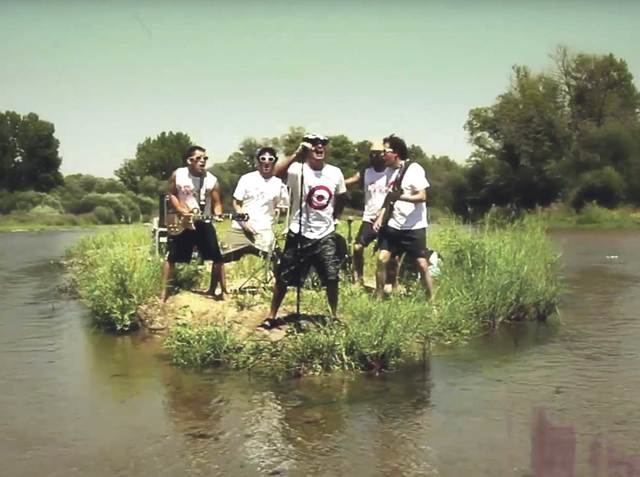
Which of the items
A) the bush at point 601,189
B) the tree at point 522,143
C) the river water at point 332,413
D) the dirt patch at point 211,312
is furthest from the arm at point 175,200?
the tree at point 522,143

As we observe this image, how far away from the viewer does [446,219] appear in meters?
12.9

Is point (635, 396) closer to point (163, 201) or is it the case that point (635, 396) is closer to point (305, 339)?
point (305, 339)

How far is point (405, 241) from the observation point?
9672mm

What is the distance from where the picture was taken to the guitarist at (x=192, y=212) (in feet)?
33.1

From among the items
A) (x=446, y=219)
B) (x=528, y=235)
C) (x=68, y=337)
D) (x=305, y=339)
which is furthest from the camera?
(x=446, y=219)

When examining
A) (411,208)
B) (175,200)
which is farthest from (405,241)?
(175,200)

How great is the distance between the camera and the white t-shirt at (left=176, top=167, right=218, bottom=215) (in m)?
10.2

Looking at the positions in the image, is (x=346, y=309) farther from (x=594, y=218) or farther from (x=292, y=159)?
(x=594, y=218)

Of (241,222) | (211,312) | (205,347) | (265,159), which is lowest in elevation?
(205,347)

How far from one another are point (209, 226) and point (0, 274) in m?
10.7

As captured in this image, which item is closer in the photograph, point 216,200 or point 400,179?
point 400,179

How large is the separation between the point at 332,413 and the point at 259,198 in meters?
4.45

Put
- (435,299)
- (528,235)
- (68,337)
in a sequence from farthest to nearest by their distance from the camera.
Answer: (528,235) < (68,337) < (435,299)

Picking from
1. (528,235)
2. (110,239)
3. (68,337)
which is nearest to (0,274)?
(110,239)
